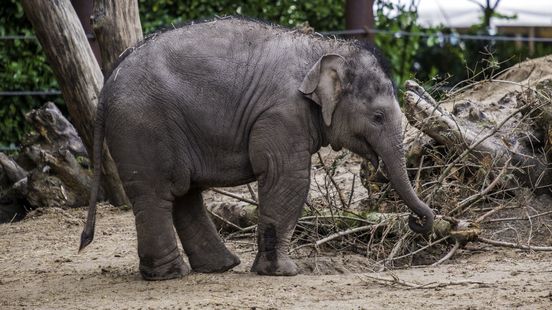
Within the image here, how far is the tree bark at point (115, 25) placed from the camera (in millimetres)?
9719

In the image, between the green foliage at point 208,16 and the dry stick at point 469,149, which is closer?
the dry stick at point 469,149

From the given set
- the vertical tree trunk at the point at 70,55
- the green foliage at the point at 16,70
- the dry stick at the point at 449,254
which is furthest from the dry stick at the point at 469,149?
the green foliage at the point at 16,70

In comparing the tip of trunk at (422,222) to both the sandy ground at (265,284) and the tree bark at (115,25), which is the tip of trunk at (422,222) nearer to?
the sandy ground at (265,284)

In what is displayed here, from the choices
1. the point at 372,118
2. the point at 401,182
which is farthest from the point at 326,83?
the point at 401,182

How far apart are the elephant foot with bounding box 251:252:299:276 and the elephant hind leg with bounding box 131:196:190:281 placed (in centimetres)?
54

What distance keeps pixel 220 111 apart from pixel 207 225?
2.94 feet

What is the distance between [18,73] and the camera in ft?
45.4

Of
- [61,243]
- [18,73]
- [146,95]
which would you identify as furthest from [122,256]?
[18,73]

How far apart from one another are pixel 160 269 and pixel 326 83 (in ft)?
5.26

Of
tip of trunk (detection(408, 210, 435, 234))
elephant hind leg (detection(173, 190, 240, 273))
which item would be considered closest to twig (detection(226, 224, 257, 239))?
elephant hind leg (detection(173, 190, 240, 273))

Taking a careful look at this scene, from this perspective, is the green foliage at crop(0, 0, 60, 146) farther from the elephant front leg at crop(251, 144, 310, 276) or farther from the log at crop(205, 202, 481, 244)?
the elephant front leg at crop(251, 144, 310, 276)

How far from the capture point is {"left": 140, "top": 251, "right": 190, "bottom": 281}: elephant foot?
759 centimetres

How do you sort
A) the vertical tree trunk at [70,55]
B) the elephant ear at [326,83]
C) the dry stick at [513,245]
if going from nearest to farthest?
the elephant ear at [326,83] < the dry stick at [513,245] < the vertical tree trunk at [70,55]

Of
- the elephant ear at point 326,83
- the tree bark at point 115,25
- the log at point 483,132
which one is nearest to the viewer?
the elephant ear at point 326,83
